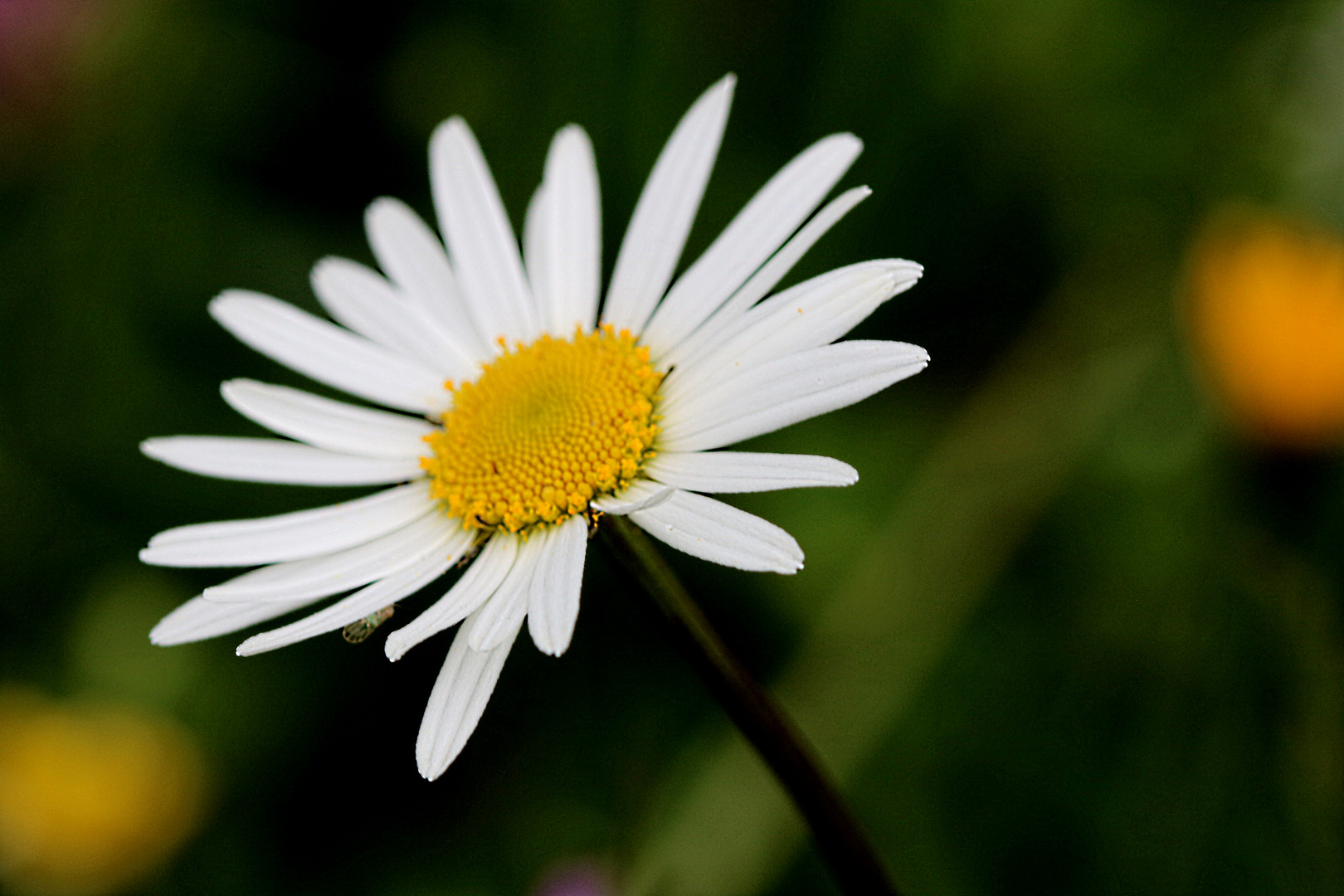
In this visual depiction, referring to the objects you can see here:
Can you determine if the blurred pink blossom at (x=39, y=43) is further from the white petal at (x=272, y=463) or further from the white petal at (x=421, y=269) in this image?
the white petal at (x=272, y=463)

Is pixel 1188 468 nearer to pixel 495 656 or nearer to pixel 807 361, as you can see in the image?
pixel 807 361

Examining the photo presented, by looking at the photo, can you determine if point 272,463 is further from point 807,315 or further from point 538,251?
point 807,315

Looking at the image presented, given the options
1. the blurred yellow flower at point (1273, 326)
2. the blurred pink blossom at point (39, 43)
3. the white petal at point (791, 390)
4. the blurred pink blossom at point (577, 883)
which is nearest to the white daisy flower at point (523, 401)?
the white petal at point (791, 390)

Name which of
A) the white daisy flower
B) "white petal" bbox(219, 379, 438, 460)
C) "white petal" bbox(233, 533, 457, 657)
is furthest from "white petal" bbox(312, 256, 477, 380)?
"white petal" bbox(233, 533, 457, 657)

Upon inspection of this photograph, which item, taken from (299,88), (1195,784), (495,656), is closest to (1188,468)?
(1195,784)

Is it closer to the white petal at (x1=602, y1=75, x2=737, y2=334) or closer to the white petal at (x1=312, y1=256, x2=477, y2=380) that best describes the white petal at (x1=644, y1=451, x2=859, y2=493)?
the white petal at (x1=602, y1=75, x2=737, y2=334)
